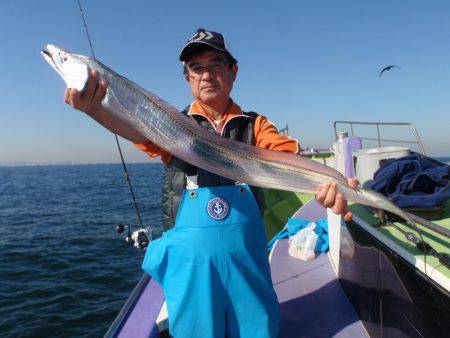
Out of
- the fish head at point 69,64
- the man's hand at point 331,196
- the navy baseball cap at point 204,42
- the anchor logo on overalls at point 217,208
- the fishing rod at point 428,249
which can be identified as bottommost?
the fishing rod at point 428,249

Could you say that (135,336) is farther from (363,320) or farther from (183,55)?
(183,55)

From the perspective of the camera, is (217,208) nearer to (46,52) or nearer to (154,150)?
(154,150)

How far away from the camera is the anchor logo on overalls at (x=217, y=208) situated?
2613 millimetres

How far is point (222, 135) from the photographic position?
2928 mm

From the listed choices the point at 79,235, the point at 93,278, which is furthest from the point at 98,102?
the point at 79,235

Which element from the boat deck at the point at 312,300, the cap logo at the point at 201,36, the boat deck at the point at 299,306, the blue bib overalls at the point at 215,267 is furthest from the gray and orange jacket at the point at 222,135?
the boat deck at the point at 312,300

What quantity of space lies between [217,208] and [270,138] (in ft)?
2.81

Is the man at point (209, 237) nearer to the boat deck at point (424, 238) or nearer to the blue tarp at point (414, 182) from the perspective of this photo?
the boat deck at point (424, 238)

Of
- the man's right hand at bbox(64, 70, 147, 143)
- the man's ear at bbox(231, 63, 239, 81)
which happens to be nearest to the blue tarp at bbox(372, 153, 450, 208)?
the man's ear at bbox(231, 63, 239, 81)

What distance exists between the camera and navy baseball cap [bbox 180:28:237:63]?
108 inches

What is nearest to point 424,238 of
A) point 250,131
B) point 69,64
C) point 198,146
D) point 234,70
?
point 250,131

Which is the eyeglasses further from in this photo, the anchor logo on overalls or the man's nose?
the anchor logo on overalls

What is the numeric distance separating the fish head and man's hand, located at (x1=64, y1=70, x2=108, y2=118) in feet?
0.13

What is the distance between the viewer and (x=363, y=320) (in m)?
3.83
